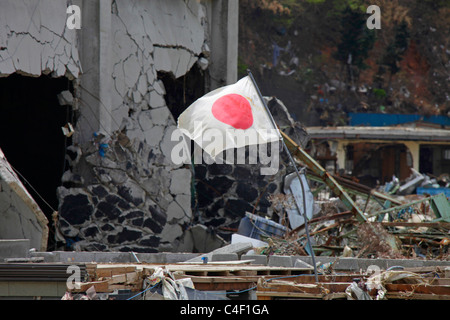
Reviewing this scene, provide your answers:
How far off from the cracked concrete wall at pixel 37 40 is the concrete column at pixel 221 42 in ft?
14.0

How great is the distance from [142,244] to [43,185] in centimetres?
246

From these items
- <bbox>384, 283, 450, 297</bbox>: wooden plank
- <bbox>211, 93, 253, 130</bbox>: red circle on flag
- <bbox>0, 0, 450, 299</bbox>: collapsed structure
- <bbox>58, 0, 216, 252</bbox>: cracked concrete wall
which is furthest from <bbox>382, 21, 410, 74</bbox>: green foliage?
<bbox>384, 283, 450, 297</bbox>: wooden plank

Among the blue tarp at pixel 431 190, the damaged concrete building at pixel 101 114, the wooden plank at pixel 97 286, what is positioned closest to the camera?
the wooden plank at pixel 97 286

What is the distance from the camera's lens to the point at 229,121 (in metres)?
9.00

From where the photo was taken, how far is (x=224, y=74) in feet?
53.6

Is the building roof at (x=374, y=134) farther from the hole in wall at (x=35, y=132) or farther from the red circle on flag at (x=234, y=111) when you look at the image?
the red circle on flag at (x=234, y=111)

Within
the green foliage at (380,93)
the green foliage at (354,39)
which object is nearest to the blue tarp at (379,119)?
the green foliage at (380,93)

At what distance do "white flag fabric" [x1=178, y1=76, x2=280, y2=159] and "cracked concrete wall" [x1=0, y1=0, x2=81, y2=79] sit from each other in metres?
3.52

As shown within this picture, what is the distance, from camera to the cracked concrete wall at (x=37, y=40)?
11.4 m

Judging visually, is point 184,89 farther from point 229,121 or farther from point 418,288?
point 418,288

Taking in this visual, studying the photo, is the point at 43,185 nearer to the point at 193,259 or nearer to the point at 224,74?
the point at 224,74

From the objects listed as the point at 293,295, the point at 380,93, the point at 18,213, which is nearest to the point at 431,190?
the point at 380,93

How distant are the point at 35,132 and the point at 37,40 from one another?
11.0 ft
